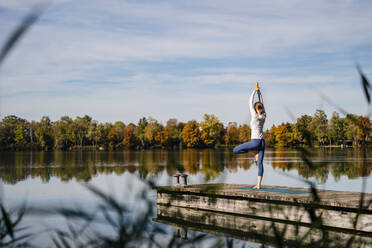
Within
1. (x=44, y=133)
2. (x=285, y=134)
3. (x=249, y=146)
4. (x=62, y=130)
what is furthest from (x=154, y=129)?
(x=62, y=130)

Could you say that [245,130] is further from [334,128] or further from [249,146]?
[249,146]

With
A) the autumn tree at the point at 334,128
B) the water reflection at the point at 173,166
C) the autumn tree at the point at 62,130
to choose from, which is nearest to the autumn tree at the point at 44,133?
the autumn tree at the point at 62,130

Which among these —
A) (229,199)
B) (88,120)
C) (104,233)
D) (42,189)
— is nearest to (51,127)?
(88,120)

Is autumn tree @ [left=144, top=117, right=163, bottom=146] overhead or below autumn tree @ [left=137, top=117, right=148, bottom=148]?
below

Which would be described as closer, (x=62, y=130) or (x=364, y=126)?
(x=364, y=126)

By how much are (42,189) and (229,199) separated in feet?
42.7

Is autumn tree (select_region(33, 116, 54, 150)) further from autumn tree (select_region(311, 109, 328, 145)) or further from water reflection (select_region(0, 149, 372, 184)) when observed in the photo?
autumn tree (select_region(311, 109, 328, 145))

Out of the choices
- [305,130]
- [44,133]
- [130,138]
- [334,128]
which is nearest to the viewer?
[305,130]

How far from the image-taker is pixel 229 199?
13273 mm

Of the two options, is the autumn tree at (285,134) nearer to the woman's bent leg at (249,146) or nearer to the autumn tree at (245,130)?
the autumn tree at (245,130)

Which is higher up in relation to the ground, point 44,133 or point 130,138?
point 44,133

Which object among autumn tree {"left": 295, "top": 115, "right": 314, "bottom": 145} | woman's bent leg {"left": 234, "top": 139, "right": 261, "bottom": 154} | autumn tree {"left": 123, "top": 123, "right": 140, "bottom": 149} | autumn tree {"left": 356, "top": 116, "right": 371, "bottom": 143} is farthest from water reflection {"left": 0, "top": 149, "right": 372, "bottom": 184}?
autumn tree {"left": 123, "top": 123, "right": 140, "bottom": 149}

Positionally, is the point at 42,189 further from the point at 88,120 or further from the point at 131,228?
the point at 88,120

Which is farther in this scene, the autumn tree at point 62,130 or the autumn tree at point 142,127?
the autumn tree at point 62,130
